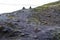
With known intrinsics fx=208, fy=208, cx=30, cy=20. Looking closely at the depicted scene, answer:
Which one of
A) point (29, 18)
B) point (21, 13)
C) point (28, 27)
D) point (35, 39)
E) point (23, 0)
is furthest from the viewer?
point (23, 0)

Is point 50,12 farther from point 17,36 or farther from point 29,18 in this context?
point 17,36

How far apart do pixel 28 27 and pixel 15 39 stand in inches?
21.6

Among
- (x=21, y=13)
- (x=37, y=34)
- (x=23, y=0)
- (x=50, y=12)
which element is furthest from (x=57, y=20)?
(x=23, y=0)

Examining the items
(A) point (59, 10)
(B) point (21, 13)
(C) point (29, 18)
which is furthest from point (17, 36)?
(A) point (59, 10)

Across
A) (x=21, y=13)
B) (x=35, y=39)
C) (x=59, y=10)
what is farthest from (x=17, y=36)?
(x=59, y=10)

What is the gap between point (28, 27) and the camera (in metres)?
3.71

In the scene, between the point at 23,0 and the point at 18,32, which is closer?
the point at 18,32

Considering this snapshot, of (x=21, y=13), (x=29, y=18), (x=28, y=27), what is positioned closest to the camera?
(x=28, y=27)

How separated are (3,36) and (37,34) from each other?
1.81ft

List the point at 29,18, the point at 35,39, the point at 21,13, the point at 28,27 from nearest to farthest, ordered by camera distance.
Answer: the point at 35,39, the point at 28,27, the point at 29,18, the point at 21,13

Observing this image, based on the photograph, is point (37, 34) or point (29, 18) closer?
point (37, 34)

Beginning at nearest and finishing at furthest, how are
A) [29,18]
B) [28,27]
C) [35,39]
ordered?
[35,39]
[28,27]
[29,18]

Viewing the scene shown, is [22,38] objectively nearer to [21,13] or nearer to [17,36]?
[17,36]

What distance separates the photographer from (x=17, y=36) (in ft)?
11.0
